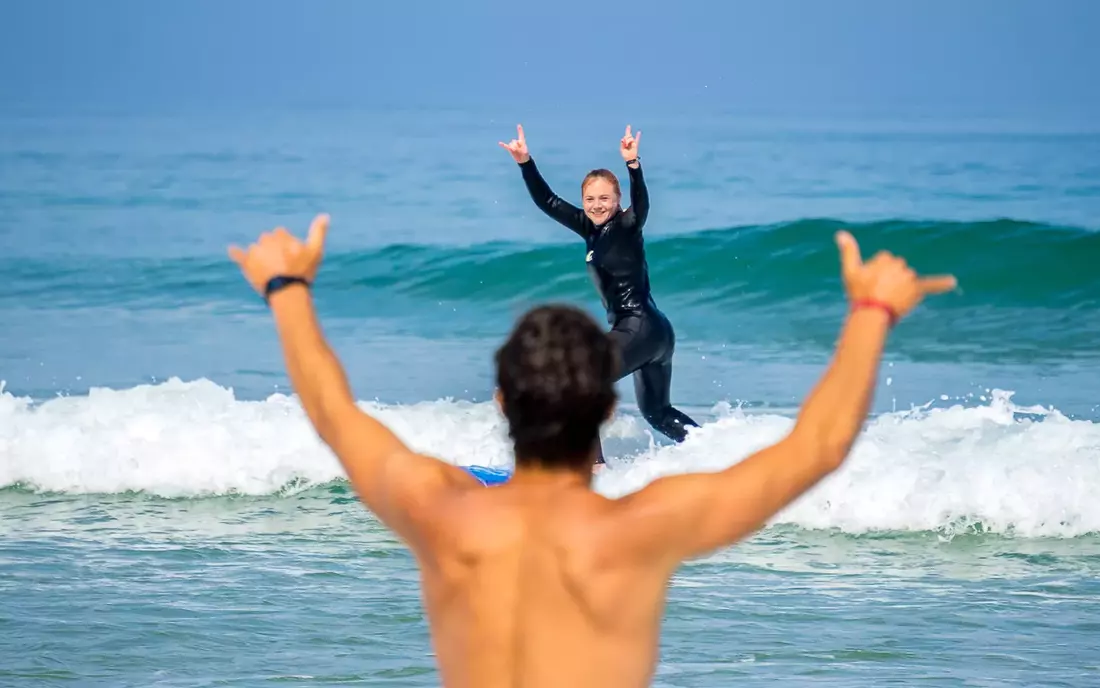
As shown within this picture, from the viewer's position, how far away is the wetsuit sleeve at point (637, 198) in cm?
735

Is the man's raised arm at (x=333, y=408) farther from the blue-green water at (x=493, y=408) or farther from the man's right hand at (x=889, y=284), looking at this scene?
the man's right hand at (x=889, y=284)

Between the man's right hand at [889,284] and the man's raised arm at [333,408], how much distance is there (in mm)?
540

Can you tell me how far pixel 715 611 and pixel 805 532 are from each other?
61.7 inches

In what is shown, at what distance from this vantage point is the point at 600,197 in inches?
294

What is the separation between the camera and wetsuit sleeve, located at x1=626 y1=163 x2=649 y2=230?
7.35 m

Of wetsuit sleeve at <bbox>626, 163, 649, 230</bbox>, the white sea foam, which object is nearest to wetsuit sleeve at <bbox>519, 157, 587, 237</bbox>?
wetsuit sleeve at <bbox>626, 163, 649, 230</bbox>

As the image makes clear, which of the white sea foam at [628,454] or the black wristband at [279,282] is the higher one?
the white sea foam at [628,454]

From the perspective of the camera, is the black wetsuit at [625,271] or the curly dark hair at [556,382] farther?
the black wetsuit at [625,271]

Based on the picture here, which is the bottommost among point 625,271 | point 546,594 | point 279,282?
point 546,594

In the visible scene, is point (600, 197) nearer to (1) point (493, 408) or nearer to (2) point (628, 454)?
(2) point (628, 454)

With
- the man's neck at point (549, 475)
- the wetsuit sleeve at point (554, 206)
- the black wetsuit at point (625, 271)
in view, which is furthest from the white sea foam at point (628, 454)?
the man's neck at point (549, 475)

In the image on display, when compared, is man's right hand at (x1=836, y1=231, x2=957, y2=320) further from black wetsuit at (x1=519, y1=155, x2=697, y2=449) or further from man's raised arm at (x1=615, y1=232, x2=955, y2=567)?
black wetsuit at (x1=519, y1=155, x2=697, y2=449)

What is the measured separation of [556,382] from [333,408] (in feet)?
0.97

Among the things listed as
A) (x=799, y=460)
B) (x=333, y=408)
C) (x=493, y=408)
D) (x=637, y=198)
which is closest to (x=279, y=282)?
(x=333, y=408)
